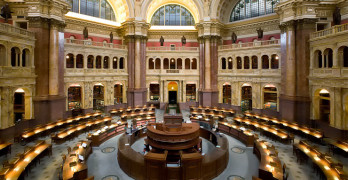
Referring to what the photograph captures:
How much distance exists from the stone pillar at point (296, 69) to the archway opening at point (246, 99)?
303 inches

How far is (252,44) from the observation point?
27516 millimetres

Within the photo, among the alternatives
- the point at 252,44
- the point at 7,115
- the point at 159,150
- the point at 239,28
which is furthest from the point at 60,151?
the point at 239,28

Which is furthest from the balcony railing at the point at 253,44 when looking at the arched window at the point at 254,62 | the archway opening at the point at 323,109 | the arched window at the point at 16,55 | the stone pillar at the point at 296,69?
the arched window at the point at 16,55

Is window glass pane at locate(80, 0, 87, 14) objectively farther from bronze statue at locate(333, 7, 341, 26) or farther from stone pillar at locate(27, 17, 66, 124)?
bronze statue at locate(333, 7, 341, 26)

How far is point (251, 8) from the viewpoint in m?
29.3

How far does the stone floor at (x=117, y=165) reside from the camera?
10969 mm

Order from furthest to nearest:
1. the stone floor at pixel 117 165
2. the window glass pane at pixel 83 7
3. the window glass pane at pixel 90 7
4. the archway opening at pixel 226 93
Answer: the archway opening at pixel 226 93
the window glass pane at pixel 90 7
the window glass pane at pixel 83 7
the stone floor at pixel 117 165

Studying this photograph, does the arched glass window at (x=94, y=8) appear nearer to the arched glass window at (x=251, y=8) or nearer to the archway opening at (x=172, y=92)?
the archway opening at (x=172, y=92)

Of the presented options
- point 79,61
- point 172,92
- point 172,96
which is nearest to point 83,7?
point 79,61

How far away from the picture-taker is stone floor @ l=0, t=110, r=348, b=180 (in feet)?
36.0

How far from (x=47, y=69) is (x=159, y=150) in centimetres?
1626

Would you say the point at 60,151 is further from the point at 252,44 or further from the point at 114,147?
the point at 252,44

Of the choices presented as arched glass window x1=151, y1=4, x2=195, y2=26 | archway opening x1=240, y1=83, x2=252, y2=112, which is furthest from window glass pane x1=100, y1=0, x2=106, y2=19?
archway opening x1=240, y1=83, x2=252, y2=112

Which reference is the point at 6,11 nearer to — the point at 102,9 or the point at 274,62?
the point at 102,9
